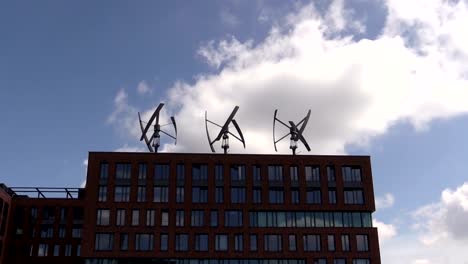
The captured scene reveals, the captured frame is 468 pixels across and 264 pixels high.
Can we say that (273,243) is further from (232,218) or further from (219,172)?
(219,172)

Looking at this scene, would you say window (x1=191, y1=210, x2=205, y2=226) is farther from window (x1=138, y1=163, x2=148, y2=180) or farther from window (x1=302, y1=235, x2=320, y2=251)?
window (x1=302, y1=235, x2=320, y2=251)

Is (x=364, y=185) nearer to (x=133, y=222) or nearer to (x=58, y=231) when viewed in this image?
(x=133, y=222)

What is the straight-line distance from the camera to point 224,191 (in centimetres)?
9169

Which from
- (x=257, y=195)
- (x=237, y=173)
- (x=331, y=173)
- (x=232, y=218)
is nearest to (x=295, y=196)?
(x=257, y=195)

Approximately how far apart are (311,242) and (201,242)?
1814cm

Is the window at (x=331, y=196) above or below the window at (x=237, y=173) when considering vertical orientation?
below

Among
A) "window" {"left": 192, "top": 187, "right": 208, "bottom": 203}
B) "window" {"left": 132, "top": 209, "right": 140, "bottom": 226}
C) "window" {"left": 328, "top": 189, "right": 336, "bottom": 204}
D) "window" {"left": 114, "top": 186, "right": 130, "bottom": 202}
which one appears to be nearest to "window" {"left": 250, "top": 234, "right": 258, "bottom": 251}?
"window" {"left": 192, "top": 187, "right": 208, "bottom": 203}

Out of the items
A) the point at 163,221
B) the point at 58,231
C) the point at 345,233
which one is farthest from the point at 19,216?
the point at 345,233

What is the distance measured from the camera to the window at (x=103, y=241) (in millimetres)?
86438

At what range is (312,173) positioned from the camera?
94625mm

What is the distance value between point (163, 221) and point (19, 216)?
39221 millimetres

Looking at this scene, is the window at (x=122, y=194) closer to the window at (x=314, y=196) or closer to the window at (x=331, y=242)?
the window at (x=314, y=196)

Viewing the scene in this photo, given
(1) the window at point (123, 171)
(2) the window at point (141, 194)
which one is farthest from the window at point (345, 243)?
(1) the window at point (123, 171)

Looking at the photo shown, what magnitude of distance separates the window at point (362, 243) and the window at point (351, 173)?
33.1 ft
